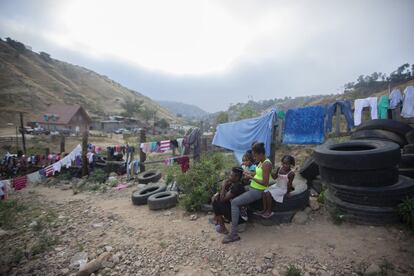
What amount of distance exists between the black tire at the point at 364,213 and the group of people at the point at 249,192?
811 millimetres

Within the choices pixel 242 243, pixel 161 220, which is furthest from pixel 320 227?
pixel 161 220

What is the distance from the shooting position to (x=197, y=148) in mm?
8641

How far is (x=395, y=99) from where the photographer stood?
16.4ft

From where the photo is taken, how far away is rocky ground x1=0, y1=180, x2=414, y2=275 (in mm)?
2629

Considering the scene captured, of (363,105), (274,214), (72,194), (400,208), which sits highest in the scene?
(363,105)

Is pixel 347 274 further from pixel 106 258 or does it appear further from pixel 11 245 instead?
pixel 11 245

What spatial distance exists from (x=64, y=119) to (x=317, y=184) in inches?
1764

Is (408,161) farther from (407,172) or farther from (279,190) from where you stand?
(279,190)

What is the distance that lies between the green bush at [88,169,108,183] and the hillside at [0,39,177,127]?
36.6 metres

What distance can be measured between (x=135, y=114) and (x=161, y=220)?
63402 millimetres

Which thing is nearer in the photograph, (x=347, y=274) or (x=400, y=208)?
(x=347, y=274)

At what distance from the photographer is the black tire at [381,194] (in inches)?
121

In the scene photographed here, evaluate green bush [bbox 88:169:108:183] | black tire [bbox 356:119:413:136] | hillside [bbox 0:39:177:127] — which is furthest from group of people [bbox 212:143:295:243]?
hillside [bbox 0:39:177:127]

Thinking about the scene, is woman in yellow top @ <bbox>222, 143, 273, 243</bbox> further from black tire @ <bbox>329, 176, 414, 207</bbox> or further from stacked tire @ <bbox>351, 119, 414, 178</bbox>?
stacked tire @ <bbox>351, 119, 414, 178</bbox>
